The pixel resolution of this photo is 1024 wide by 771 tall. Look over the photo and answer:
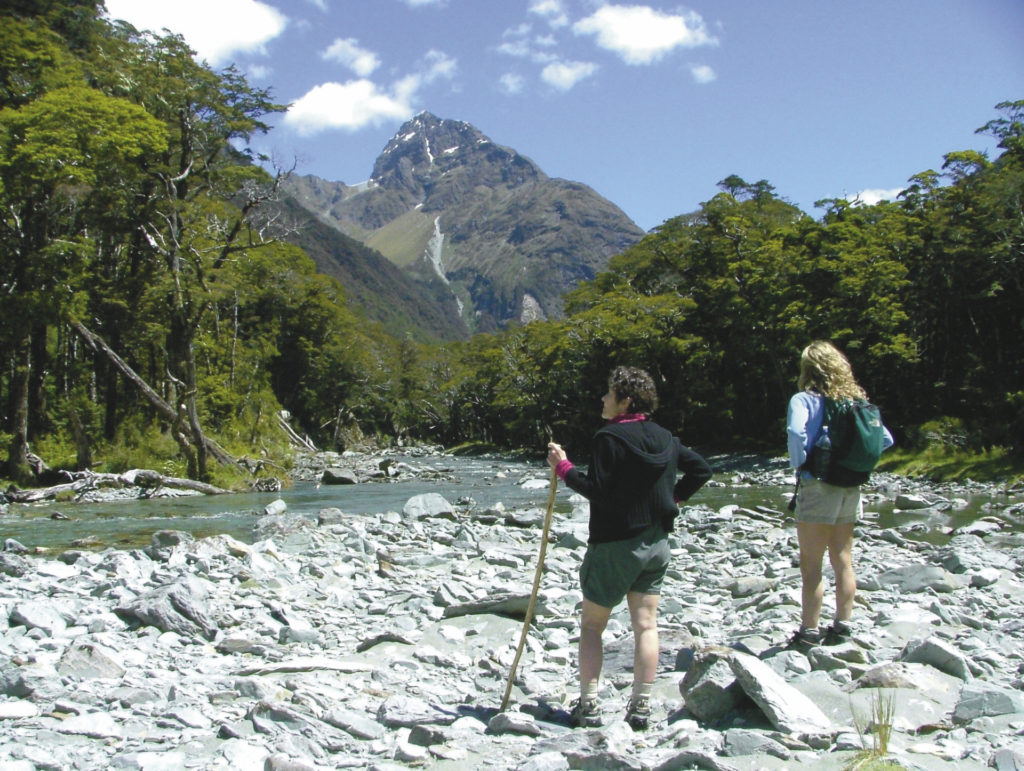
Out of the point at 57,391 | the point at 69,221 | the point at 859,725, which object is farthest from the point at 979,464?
the point at 57,391

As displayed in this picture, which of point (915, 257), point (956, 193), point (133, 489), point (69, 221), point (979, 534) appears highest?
point (956, 193)

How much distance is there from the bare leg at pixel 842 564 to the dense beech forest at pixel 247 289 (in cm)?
2003

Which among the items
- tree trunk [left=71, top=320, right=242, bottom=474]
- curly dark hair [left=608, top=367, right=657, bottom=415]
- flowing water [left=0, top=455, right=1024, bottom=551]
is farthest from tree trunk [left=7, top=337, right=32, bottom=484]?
curly dark hair [left=608, top=367, right=657, bottom=415]

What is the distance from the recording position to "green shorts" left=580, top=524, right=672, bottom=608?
426cm

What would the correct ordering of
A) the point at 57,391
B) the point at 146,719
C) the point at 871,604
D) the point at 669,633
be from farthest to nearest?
the point at 57,391 < the point at 871,604 < the point at 669,633 < the point at 146,719

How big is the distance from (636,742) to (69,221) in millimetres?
22809

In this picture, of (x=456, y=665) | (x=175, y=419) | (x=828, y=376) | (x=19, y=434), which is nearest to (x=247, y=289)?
(x=175, y=419)

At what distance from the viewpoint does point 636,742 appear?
3.98 m

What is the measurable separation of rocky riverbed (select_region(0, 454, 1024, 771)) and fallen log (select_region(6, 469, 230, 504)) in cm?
962

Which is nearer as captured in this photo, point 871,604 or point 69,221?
point 871,604

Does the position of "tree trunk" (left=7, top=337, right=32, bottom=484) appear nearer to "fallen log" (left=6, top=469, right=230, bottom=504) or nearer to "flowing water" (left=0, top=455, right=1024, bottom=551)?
"fallen log" (left=6, top=469, right=230, bottom=504)

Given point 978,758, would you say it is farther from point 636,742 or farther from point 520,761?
point 520,761

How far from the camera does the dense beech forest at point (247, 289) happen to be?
2009 cm

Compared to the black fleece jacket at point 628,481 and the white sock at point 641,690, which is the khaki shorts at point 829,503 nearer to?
the black fleece jacket at point 628,481
